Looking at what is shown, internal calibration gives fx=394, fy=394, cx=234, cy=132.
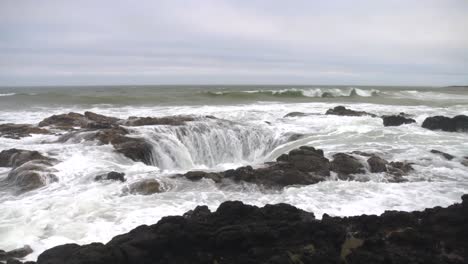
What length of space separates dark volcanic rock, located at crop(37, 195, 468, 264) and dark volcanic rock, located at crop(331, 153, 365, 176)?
12.0 ft

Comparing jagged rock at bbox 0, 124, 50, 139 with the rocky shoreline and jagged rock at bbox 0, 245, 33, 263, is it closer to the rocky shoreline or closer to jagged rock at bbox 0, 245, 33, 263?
jagged rock at bbox 0, 245, 33, 263

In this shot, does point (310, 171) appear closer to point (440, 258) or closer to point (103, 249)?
point (440, 258)

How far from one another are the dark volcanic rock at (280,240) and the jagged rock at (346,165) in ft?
12.0

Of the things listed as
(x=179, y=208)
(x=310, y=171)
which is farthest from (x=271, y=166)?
(x=179, y=208)

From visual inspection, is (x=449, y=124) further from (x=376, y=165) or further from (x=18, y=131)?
(x=18, y=131)

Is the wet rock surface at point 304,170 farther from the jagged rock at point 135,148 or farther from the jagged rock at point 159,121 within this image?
the jagged rock at point 159,121

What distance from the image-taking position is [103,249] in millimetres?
4832

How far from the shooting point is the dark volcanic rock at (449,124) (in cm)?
1609

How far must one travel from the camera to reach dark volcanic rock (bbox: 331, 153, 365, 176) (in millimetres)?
9641

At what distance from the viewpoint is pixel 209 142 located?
14094 mm

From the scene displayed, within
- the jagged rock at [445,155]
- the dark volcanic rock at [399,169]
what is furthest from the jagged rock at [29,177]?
the jagged rock at [445,155]

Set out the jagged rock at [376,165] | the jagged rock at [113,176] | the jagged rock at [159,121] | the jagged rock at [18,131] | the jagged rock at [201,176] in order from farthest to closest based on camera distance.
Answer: the jagged rock at [159,121] < the jagged rock at [18,131] < the jagged rock at [376,165] < the jagged rock at [201,176] < the jagged rock at [113,176]

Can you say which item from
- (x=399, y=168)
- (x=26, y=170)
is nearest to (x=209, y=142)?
(x=26, y=170)

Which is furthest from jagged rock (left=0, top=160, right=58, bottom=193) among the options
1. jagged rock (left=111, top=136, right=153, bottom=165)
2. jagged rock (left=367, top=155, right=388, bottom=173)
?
jagged rock (left=367, top=155, right=388, bottom=173)
